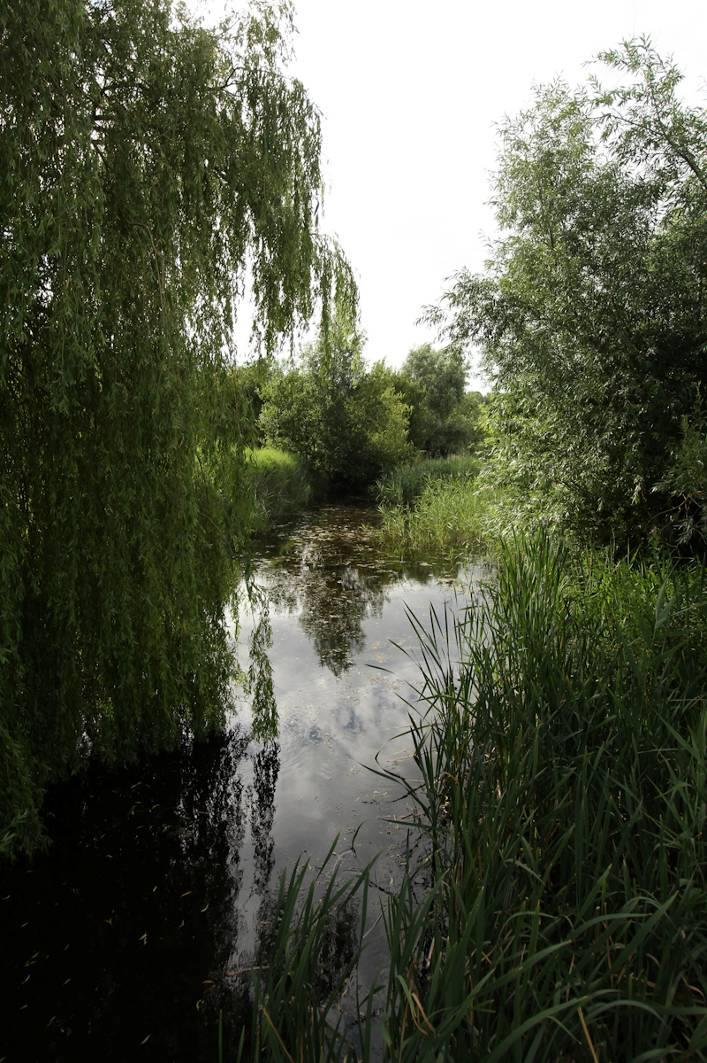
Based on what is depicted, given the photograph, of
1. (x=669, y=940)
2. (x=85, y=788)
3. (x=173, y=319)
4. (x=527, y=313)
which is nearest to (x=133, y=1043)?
(x=85, y=788)

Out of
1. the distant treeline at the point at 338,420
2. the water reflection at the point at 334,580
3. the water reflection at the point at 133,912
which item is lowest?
the water reflection at the point at 133,912

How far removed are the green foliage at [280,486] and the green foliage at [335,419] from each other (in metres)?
2.53

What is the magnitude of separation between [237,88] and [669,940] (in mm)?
4622

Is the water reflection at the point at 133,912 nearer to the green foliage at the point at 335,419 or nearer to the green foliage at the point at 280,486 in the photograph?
the green foliage at the point at 280,486

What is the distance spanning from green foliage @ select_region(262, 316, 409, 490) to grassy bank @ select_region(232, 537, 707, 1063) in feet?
53.7

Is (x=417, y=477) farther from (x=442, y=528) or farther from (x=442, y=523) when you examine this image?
(x=442, y=528)

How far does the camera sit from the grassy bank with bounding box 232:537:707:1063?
146cm

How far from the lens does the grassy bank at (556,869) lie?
1455 mm

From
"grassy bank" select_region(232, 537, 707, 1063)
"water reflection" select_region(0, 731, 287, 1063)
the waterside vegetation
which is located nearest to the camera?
"grassy bank" select_region(232, 537, 707, 1063)

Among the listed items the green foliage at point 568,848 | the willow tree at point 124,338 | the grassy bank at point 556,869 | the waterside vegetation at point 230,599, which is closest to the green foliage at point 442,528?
the waterside vegetation at point 230,599

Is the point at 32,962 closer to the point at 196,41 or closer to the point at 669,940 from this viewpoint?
the point at 669,940

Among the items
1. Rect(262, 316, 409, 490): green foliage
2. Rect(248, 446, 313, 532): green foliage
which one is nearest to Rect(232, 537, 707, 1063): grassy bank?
Rect(248, 446, 313, 532): green foliage

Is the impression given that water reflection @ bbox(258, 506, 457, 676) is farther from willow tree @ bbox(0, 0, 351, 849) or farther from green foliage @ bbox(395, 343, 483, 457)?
green foliage @ bbox(395, 343, 483, 457)

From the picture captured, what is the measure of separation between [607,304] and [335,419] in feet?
49.0
